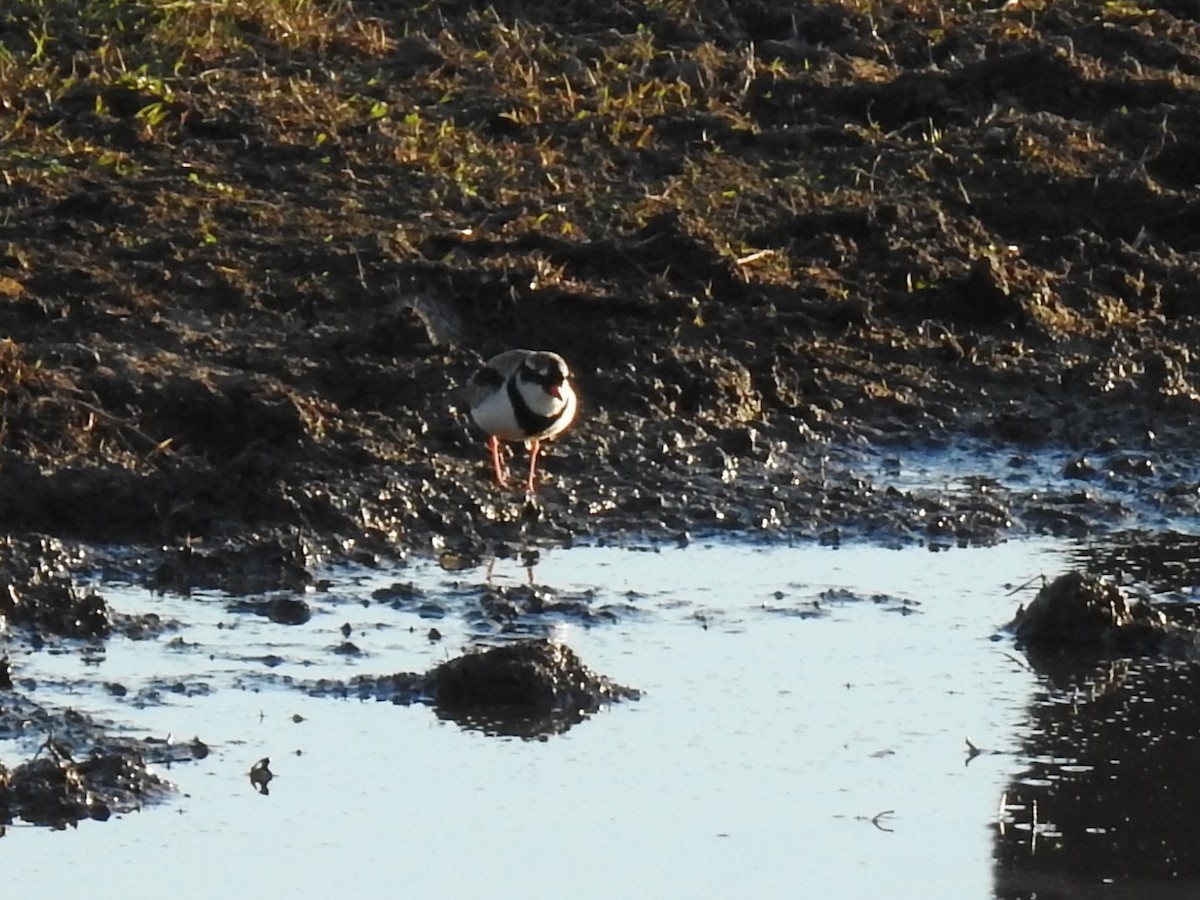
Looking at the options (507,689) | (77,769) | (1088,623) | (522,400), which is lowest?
(77,769)

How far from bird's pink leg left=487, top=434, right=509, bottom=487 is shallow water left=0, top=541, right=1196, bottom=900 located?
1.77ft

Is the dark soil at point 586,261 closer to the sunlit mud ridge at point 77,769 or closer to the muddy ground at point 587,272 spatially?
the muddy ground at point 587,272

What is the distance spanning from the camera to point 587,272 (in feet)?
32.1

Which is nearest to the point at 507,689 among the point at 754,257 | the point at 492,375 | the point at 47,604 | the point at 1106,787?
the point at 47,604

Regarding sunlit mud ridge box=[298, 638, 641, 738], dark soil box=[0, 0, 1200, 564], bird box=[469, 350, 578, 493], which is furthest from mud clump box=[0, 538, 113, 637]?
bird box=[469, 350, 578, 493]

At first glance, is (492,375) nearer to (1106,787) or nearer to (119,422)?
(119,422)

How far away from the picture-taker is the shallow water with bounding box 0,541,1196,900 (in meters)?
5.67

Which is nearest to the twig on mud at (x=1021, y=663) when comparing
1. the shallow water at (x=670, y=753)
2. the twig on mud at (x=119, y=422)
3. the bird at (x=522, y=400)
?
the shallow water at (x=670, y=753)

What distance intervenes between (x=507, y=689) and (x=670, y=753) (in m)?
0.53

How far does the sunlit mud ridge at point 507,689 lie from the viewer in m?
6.75

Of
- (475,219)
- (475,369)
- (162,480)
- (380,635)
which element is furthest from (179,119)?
(380,635)

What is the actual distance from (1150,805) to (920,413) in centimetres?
338

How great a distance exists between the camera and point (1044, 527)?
870 centimetres

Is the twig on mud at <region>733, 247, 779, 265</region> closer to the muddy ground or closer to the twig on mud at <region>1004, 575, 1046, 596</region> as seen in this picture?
the muddy ground
